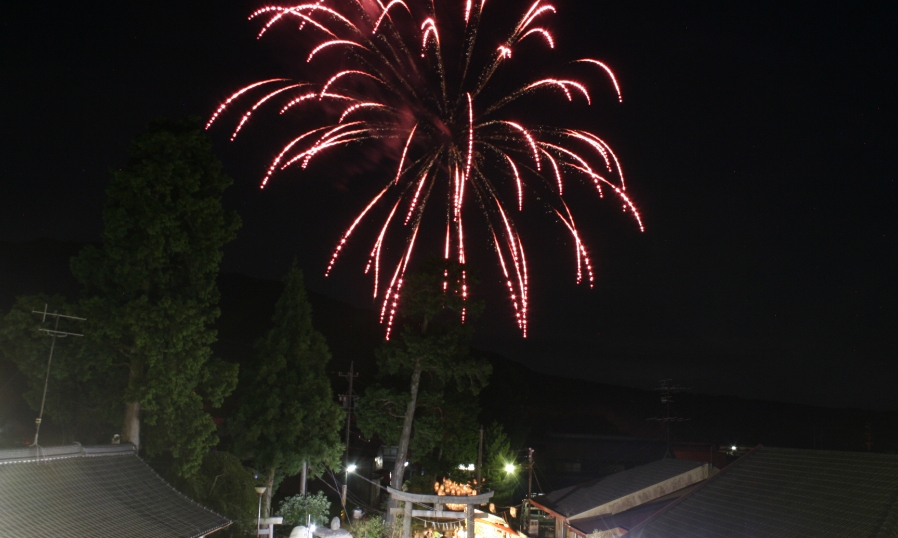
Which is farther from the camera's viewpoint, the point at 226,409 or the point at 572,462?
the point at 572,462

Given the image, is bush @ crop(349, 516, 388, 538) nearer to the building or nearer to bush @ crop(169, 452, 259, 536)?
bush @ crop(169, 452, 259, 536)

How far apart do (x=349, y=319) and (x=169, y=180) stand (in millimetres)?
97804

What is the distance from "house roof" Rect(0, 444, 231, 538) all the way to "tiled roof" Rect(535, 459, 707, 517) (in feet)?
49.2

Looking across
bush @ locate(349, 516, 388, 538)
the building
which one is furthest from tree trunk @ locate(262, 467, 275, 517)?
the building

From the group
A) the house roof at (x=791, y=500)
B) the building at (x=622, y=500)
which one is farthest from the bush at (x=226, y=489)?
the house roof at (x=791, y=500)

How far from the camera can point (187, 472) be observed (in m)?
19.2

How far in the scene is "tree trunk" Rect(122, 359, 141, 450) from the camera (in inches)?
752

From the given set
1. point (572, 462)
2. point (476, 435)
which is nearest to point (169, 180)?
point (476, 435)

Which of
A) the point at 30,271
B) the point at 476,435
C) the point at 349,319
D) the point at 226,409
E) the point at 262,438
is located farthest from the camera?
the point at 349,319

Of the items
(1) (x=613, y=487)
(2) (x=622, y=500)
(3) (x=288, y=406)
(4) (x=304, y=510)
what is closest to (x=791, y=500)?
(2) (x=622, y=500)

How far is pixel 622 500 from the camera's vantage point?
82.9ft

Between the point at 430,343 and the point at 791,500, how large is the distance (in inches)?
535

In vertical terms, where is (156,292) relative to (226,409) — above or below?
above

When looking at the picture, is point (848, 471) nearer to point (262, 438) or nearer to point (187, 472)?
point (187, 472)
